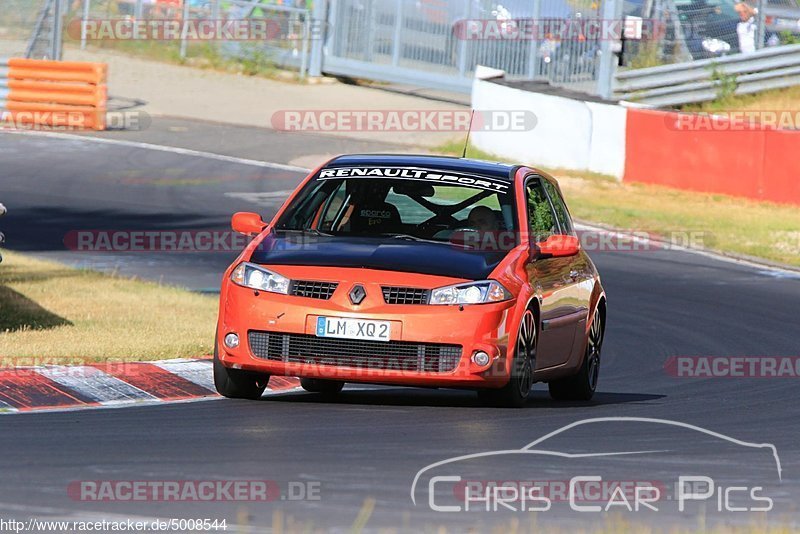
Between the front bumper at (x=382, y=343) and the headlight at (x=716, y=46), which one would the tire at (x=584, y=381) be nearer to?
the front bumper at (x=382, y=343)

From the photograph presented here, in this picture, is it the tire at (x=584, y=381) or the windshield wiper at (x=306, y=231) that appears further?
the tire at (x=584, y=381)

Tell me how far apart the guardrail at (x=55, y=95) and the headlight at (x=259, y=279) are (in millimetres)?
23296

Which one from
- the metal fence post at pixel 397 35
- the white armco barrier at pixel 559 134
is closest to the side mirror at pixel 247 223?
the white armco barrier at pixel 559 134

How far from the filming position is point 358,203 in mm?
10438

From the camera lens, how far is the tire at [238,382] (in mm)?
9641

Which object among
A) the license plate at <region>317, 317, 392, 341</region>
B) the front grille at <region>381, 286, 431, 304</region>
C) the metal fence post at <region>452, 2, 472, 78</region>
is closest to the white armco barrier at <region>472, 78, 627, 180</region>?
the metal fence post at <region>452, 2, 472, 78</region>

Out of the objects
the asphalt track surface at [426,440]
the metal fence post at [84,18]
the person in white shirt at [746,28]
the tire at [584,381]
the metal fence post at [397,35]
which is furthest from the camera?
the metal fence post at [84,18]

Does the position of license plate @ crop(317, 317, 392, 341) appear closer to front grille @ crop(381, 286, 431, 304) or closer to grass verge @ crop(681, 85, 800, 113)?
front grille @ crop(381, 286, 431, 304)

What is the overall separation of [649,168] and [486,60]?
1054 centimetres

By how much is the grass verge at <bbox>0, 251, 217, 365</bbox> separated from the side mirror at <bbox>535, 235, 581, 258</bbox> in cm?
273
